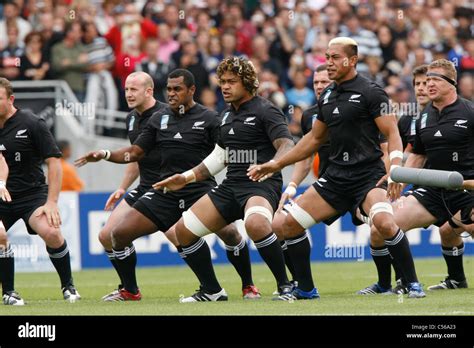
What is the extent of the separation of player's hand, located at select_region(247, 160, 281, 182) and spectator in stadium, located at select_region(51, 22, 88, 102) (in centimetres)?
984

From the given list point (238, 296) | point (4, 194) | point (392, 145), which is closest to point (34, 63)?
point (4, 194)

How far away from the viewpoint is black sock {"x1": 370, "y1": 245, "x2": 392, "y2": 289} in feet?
40.2

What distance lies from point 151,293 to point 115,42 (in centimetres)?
799

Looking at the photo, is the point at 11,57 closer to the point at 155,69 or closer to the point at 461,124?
the point at 155,69

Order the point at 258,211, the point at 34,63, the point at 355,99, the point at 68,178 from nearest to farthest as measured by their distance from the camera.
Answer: the point at 355,99 < the point at 258,211 < the point at 68,178 < the point at 34,63

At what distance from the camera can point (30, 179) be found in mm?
12664

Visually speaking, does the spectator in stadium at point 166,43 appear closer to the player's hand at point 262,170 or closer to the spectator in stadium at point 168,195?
the spectator in stadium at point 168,195

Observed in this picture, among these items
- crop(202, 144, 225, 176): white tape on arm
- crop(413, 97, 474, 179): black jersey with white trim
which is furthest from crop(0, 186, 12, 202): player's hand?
crop(413, 97, 474, 179): black jersey with white trim

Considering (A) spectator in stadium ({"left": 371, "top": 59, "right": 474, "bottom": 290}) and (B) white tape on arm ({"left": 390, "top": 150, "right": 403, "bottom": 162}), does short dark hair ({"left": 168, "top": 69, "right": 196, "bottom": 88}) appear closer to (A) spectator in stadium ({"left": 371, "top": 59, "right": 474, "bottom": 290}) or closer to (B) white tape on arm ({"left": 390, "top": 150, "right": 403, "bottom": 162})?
(A) spectator in stadium ({"left": 371, "top": 59, "right": 474, "bottom": 290})

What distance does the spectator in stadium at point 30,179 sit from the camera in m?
12.4

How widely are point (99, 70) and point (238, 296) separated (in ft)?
28.1
